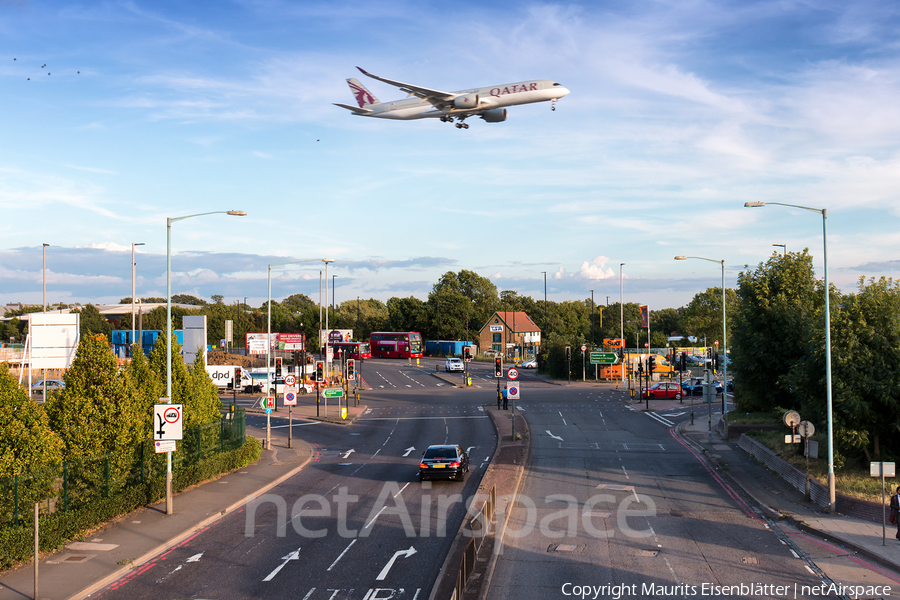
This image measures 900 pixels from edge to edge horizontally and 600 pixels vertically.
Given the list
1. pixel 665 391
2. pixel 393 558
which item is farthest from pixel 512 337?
pixel 393 558

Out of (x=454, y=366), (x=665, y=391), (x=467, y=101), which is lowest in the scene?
(x=665, y=391)

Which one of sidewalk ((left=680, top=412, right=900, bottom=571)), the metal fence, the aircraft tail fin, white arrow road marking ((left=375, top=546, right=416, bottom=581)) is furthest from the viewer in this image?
the aircraft tail fin

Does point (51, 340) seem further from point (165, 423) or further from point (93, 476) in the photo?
point (93, 476)

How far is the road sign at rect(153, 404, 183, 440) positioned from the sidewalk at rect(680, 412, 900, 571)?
19.5m

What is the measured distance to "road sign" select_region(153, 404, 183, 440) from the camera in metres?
21.5

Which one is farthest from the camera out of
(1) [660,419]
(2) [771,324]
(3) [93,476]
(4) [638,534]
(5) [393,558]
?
(1) [660,419]

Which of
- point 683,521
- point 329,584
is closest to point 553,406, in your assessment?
point 683,521

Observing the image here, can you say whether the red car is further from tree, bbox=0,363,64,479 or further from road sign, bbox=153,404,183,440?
tree, bbox=0,363,64,479

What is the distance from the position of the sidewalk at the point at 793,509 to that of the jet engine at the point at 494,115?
18682mm

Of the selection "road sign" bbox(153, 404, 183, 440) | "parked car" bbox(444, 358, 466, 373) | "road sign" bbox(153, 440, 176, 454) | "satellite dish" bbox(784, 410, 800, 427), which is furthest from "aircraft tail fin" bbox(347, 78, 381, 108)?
"parked car" bbox(444, 358, 466, 373)

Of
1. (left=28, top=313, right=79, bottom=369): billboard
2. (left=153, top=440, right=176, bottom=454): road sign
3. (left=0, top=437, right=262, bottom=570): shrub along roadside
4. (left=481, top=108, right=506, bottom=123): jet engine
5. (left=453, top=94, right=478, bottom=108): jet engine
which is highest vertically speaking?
(left=453, top=94, right=478, bottom=108): jet engine

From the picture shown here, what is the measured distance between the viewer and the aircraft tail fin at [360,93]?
43656mm

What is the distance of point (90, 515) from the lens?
19094mm

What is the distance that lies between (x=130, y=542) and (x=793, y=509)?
20.7 metres
